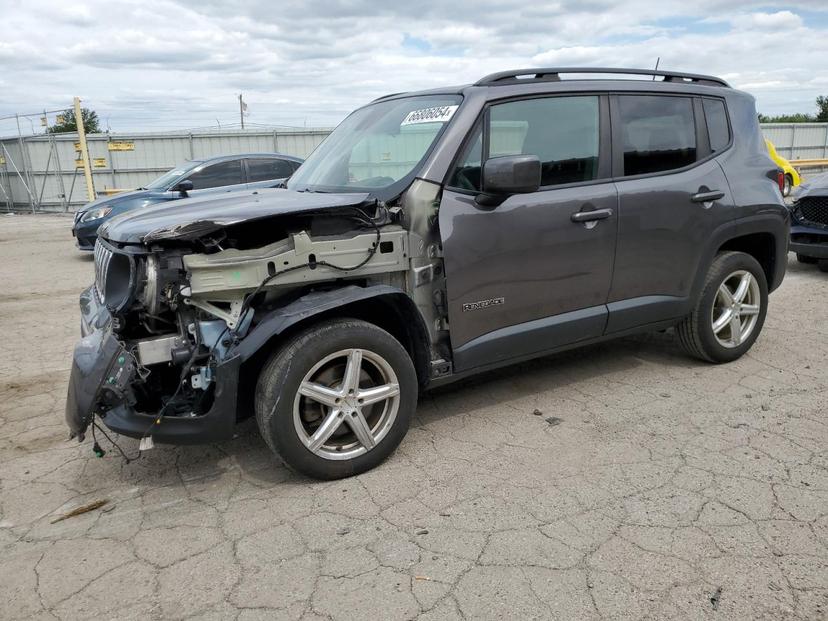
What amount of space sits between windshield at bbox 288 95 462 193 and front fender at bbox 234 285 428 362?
0.67m

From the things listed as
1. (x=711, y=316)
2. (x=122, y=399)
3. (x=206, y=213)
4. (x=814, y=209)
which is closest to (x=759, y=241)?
(x=711, y=316)

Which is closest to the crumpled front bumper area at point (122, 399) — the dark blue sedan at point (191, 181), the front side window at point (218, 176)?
the dark blue sedan at point (191, 181)

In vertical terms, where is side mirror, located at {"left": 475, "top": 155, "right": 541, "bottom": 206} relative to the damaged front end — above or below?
above

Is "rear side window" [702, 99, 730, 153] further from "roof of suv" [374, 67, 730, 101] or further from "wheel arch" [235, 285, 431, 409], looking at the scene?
"wheel arch" [235, 285, 431, 409]

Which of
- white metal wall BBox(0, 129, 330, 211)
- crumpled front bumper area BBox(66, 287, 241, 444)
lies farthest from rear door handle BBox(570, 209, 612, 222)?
white metal wall BBox(0, 129, 330, 211)

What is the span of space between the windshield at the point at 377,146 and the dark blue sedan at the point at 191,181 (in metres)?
5.77

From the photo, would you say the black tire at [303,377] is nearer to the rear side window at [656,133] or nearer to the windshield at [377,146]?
the windshield at [377,146]

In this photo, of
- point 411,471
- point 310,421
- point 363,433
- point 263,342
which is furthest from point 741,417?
point 263,342

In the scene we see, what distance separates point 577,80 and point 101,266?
118 inches

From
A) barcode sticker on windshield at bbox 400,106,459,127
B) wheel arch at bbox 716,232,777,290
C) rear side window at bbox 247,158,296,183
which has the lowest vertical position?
wheel arch at bbox 716,232,777,290

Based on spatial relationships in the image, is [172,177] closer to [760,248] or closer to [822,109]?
[760,248]

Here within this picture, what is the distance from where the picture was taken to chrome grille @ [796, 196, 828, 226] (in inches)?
307

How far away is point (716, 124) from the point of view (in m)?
4.73

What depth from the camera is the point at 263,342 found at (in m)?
3.06
